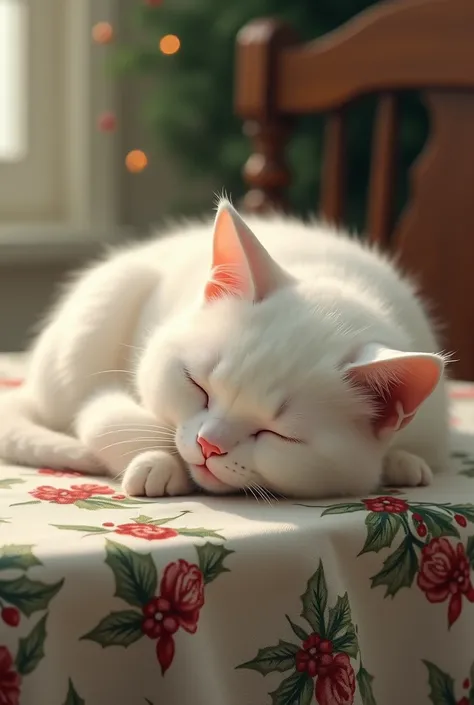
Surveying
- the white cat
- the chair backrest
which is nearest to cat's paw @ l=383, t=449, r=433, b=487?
the white cat

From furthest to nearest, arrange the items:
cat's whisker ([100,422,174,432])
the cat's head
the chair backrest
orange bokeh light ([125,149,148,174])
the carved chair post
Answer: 1. orange bokeh light ([125,149,148,174])
2. the carved chair post
3. the chair backrest
4. cat's whisker ([100,422,174,432])
5. the cat's head

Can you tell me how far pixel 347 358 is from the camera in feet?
2.76

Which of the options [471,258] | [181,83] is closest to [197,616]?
[471,258]

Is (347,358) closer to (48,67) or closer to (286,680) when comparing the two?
(286,680)

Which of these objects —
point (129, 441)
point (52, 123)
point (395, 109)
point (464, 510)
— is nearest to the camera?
point (464, 510)

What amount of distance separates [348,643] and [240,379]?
0.76ft

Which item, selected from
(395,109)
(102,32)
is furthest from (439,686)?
(102,32)

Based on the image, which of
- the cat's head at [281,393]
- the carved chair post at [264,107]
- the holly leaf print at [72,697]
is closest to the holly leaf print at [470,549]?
the cat's head at [281,393]

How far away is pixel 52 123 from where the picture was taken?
2484 millimetres

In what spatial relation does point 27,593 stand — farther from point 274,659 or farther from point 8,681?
point 274,659

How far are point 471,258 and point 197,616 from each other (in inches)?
43.0

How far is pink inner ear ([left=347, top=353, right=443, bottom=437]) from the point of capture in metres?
0.76

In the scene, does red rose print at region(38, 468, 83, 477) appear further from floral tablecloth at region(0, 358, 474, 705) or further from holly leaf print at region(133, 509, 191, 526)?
holly leaf print at region(133, 509, 191, 526)

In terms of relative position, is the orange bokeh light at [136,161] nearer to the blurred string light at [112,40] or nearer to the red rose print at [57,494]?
the blurred string light at [112,40]
